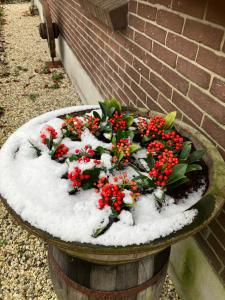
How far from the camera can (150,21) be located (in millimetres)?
1828

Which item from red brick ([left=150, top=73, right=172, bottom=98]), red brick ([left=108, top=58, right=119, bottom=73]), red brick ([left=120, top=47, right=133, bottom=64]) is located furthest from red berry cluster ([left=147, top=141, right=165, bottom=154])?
red brick ([left=108, top=58, right=119, bottom=73])

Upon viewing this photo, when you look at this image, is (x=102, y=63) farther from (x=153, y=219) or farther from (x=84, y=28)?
(x=153, y=219)

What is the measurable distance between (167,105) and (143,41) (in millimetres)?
533

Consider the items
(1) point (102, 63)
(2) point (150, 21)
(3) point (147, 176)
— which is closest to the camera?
(3) point (147, 176)

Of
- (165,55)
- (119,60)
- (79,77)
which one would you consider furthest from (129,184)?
(79,77)

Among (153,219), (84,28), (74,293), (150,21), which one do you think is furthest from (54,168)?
(84,28)

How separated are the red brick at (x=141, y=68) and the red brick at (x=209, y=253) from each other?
3.82ft

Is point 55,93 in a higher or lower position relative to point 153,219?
lower

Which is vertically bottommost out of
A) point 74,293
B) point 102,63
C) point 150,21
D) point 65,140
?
point 74,293

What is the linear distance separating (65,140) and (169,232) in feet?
2.40

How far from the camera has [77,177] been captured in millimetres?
1083

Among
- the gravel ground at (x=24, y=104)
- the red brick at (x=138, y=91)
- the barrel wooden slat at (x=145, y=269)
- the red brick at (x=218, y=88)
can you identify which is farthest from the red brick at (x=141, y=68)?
the gravel ground at (x=24, y=104)

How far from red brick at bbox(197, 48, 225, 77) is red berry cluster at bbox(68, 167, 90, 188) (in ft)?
2.61

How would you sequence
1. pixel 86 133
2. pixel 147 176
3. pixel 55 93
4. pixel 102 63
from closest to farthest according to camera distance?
pixel 147 176
pixel 86 133
pixel 102 63
pixel 55 93
